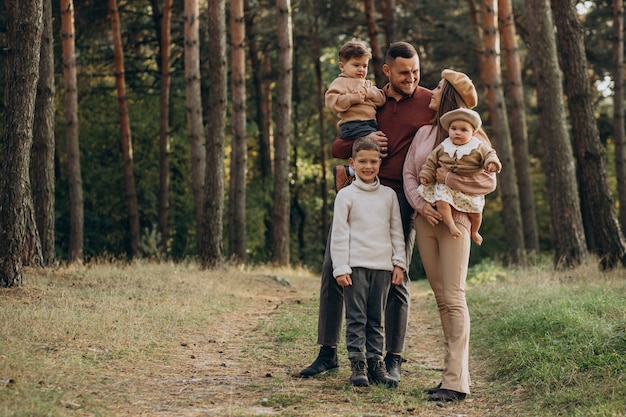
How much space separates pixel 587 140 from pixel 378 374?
7603 millimetres

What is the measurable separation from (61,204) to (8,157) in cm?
1689

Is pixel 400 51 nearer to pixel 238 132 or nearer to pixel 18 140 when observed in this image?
pixel 18 140

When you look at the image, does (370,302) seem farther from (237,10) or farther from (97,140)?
(97,140)

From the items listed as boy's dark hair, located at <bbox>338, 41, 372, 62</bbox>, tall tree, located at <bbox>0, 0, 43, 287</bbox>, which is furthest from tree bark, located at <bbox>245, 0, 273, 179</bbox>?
boy's dark hair, located at <bbox>338, 41, 372, 62</bbox>

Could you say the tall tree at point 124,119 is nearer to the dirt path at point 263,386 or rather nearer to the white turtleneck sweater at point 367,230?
the dirt path at point 263,386

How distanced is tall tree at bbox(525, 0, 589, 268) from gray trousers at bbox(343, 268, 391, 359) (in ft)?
25.4

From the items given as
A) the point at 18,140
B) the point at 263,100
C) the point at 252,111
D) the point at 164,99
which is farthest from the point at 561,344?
the point at 252,111

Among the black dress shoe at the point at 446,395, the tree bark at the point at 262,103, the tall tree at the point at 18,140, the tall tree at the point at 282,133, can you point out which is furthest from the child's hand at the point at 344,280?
the tree bark at the point at 262,103

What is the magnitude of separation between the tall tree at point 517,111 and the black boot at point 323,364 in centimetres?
→ 1437

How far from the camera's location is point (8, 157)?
10.1m

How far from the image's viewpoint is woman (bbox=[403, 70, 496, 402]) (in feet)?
20.0

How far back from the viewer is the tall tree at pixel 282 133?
1821 cm

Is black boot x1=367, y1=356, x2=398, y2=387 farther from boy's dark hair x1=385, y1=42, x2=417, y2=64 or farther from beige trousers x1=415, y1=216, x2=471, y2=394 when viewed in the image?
boy's dark hair x1=385, y1=42, x2=417, y2=64

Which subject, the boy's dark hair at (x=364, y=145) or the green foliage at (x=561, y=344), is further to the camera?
the boy's dark hair at (x=364, y=145)
